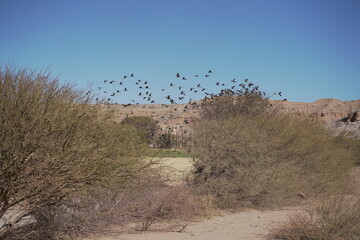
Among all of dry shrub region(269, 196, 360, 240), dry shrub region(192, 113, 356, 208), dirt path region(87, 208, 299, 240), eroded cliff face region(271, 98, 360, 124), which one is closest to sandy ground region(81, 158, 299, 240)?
dirt path region(87, 208, 299, 240)

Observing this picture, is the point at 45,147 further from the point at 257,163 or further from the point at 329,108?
the point at 329,108

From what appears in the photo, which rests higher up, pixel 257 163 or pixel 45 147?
pixel 45 147

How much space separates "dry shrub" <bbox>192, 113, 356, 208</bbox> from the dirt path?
1.17 meters

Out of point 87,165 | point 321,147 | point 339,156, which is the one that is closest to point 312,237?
point 87,165

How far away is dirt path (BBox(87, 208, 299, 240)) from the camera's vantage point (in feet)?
33.7

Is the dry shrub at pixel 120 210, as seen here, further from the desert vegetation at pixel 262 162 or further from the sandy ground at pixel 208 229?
the desert vegetation at pixel 262 162

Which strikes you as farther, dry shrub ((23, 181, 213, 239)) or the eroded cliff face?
the eroded cliff face

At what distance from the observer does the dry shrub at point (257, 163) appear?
48.3ft

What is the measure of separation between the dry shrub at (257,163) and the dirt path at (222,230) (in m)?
1.17

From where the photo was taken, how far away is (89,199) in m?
9.76

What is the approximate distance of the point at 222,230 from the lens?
11.5 m

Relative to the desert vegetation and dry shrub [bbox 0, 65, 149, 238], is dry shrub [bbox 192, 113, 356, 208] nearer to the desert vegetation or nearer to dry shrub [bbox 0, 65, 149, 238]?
the desert vegetation

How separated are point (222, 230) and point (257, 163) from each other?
4450 millimetres

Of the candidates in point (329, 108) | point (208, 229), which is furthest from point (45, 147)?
point (329, 108)
